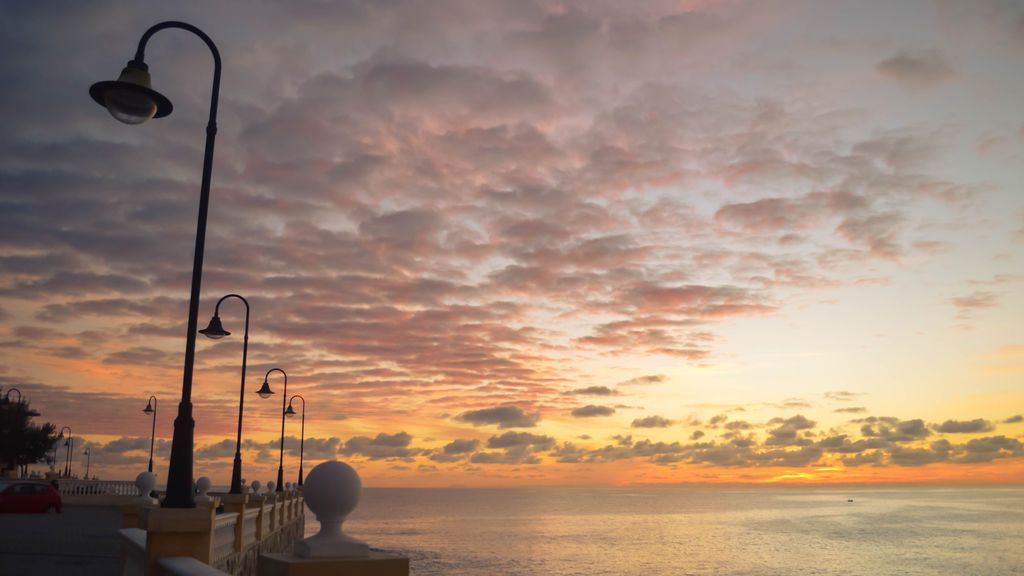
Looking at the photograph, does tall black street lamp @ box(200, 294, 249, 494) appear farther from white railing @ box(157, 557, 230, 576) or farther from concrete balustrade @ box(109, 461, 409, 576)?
white railing @ box(157, 557, 230, 576)

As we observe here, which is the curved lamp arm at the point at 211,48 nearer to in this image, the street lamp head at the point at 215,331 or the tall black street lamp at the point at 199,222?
the tall black street lamp at the point at 199,222

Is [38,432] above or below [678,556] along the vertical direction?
above

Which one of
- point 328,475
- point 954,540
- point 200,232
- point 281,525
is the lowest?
point 954,540

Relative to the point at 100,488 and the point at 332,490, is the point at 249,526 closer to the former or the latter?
the point at 332,490

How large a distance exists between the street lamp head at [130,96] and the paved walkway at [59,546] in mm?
10024

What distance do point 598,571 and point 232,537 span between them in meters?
56.0

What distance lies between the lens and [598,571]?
69312 millimetres

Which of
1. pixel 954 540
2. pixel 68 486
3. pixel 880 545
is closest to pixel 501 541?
pixel 880 545

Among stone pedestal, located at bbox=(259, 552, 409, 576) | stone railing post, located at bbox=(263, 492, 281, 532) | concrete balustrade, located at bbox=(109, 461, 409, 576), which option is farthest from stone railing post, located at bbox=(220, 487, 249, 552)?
stone pedestal, located at bbox=(259, 552, 409, 576)

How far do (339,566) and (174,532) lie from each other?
4601mm

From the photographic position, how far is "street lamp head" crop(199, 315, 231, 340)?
70.3ft

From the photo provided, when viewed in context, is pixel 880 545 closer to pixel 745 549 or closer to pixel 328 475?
pixel 745 549

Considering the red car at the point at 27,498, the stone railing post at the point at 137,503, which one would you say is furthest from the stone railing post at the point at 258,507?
the red car at the point at 27,498

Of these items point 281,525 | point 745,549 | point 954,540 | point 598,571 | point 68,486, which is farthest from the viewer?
point 954,540
